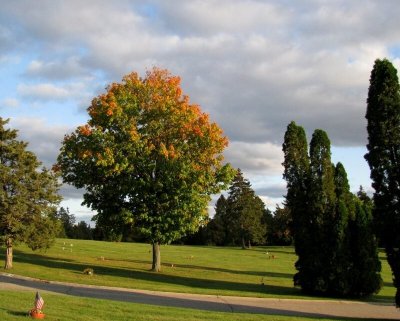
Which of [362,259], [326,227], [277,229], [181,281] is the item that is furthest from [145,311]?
[277,229]

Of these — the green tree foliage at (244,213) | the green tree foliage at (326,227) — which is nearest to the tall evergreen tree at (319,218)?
the green tree foliage at (326,227)

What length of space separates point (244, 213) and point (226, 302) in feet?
196

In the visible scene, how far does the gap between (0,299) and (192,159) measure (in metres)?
16.3

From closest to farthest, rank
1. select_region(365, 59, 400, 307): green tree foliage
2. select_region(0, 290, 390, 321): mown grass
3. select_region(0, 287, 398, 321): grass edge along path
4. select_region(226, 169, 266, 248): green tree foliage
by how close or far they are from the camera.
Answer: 1. select_region(0, 290, 390, 321): mown grass
2. select_region(0, 287, 398, 321): grass edge along path
3. select_region(365, 59, 400, 307): green tree foliage
4. select_region(226, 169, 266, 248): green tree foliage

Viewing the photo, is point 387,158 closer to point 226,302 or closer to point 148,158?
point 226,302

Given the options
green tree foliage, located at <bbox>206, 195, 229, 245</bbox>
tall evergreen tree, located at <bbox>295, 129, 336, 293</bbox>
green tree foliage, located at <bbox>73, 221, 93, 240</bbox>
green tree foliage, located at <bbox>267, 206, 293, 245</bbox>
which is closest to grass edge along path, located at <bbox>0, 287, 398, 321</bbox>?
tall evergreen tree, located at <bbox>295, 129, 336, 293</bbox>

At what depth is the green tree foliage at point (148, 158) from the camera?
27875mm

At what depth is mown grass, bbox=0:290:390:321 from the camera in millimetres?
11617

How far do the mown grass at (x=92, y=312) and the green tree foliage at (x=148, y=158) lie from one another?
12924 millimetres

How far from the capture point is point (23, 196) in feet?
86.9

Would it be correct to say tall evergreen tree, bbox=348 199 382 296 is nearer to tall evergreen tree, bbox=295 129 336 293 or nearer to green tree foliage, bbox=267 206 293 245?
tall evergreen tree, bbox=295 129 336 293

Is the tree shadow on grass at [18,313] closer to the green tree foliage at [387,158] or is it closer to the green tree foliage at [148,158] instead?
the green tree foliage at [387,158]

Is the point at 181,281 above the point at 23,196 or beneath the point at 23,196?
beneath

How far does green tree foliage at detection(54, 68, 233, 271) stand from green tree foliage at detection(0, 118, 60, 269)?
2420 millimetres
